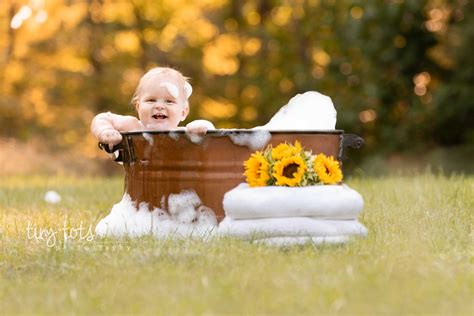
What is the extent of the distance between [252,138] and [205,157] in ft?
0.76

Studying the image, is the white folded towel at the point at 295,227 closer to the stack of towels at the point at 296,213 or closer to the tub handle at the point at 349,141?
the stack of towels at the point at 296,213

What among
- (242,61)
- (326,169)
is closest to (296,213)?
(326,169)

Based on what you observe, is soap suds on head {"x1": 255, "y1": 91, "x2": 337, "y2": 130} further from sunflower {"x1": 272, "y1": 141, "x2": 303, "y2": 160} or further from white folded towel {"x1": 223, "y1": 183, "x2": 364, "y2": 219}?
white folded towel {"x1": 223, "y1": 183, "x2": 364, "y2": 219}

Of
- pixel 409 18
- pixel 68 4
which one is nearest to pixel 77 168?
pixel 68 4

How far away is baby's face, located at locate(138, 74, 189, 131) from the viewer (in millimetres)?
3936

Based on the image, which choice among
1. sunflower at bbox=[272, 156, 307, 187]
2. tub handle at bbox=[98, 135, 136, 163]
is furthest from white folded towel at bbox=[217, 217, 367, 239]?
tub handle at bbox=[98, 135, 136, 163]

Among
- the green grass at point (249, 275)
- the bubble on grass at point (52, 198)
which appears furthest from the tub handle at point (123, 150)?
the bubble on grass at point (52, 198)

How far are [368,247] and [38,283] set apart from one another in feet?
4.12

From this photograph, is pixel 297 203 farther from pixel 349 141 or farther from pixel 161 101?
pixel 161 101

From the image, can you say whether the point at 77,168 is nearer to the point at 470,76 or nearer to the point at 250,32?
Answer: the point at 250,32

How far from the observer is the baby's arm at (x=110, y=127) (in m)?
3.83

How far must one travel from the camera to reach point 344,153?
402 cm

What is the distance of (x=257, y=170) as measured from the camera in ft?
11.1

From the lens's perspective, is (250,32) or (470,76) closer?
(470,76)
